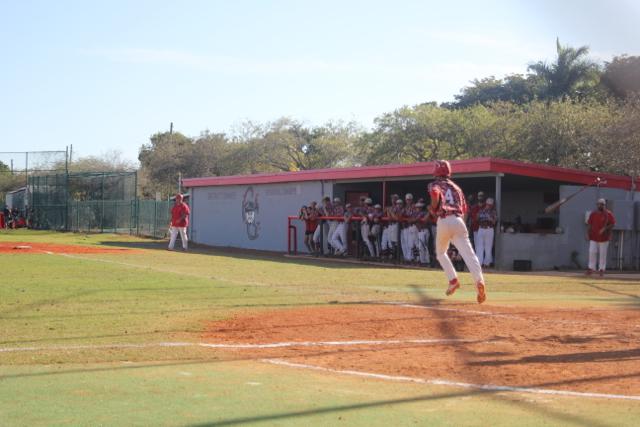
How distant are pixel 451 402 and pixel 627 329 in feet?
17.4

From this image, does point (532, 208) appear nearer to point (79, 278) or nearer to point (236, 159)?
point (79, 278)

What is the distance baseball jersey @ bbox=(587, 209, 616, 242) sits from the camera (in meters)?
22.1

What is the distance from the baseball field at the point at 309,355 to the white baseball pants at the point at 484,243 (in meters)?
7.82

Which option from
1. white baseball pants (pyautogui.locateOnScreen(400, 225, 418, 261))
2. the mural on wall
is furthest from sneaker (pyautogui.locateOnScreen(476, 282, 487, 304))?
the mural on wall

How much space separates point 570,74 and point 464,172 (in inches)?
1389

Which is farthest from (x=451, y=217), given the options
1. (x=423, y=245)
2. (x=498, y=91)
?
(x=498, y=91)

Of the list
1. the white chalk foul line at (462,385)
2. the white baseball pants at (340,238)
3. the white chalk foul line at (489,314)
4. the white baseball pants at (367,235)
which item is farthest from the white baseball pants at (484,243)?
the white chalk foul line at (462,385)

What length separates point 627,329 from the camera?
10727 millimetres

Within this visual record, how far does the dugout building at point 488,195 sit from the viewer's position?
82.8 feet

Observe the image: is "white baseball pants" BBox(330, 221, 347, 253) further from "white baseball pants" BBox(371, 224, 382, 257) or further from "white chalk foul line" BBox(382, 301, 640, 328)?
"white chalk foul line" BBox(382, 301, 640, 328)

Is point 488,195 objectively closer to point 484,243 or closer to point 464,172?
point 464,172

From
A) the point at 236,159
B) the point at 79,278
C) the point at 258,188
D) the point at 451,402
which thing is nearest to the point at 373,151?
the point at 236,159

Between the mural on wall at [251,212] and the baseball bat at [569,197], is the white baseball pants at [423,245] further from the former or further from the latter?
the mural on wall at [251,212]

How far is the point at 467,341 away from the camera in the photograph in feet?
31.1
